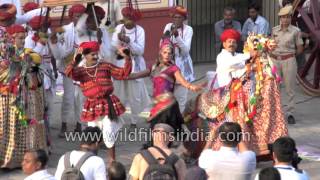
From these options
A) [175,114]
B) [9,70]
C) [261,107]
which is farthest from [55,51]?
[261,107]

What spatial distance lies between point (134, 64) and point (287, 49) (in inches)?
87.8

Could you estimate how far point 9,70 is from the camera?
375 inches

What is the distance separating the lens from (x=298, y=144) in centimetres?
1106

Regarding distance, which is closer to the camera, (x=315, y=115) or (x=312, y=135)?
(x=312, y=135)

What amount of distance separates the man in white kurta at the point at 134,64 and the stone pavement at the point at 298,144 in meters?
0.34

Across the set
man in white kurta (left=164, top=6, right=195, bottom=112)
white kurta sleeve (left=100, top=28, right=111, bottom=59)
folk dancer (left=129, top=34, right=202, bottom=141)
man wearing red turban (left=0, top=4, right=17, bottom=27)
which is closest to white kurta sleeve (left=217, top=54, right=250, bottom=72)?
folk dancer (left=129, top=34, right=202, bottom=141)

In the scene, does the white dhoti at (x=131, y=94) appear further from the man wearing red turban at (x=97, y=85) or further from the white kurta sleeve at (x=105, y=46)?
the man wearing red turban at (x=97, y=85)

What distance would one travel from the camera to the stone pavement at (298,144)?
391 inches

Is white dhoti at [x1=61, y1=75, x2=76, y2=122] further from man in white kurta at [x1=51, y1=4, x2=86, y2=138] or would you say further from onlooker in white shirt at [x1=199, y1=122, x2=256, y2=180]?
onlooker in white shirt at [x1=199, y1=122, x2=256, y2=180]

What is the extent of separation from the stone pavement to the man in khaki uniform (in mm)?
409

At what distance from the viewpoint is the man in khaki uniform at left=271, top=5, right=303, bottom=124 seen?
39.6ft

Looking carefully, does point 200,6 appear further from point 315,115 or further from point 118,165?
point 118,165

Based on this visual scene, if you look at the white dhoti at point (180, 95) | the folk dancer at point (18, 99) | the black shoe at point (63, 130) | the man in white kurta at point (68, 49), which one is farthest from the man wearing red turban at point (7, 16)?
the white dhoti at point (180, 95)

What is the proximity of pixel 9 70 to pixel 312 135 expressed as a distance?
4.39 meters
